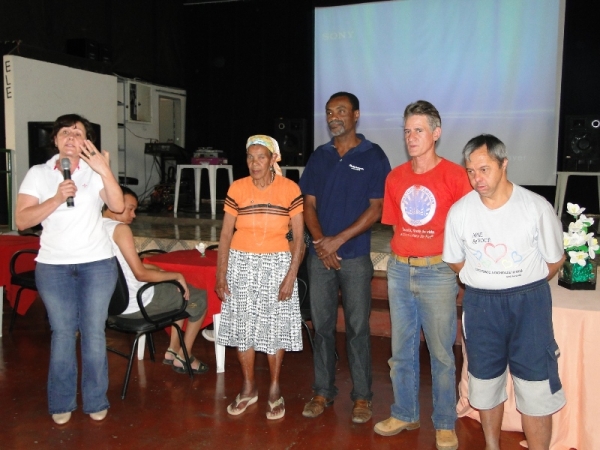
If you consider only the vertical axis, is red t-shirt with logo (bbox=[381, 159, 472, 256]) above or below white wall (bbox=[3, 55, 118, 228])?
below

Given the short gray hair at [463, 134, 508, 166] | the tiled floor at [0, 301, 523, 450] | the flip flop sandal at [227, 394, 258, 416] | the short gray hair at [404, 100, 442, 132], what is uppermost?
the short gray hair at [404, 100, 442, 132]

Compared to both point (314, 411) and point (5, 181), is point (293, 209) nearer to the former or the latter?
point (314, 411)

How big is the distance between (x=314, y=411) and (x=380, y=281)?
1961 millimetres

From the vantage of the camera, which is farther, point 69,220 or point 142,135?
point 142,135

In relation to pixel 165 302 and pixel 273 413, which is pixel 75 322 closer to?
pixel 165 302

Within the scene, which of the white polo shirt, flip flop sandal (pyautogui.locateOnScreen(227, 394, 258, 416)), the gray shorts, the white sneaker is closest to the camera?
the white polo shirt

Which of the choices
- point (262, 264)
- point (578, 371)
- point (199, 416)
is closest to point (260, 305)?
point (262, 264)

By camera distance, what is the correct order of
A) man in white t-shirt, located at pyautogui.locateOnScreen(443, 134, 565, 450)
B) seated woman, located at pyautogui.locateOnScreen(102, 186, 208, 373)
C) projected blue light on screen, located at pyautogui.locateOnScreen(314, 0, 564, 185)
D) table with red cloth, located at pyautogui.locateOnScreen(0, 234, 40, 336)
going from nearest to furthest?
man in white t-shirt, located at pyautogui.locateOnScreen(443, 134, 565, 450) → seated woman, located at pyautogui.locateOnScreen(102, 186, 208, 373) → table with red cloth, located at pyautogui.locateOnScreen(0, 234, 40, 336) → projected blue light on screen, located at pyautogui.locateOnScreen(314, 0, 564, 185)

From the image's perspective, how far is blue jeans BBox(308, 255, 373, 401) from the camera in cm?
285

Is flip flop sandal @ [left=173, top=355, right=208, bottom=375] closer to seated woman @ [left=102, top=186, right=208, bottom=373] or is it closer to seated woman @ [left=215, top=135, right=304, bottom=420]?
seated woman @ [left=102, top=186, right=208, bottom=373]

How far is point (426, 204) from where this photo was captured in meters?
2.55

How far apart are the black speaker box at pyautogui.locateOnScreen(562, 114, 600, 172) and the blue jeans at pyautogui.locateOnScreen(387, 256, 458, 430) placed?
5.03 meters

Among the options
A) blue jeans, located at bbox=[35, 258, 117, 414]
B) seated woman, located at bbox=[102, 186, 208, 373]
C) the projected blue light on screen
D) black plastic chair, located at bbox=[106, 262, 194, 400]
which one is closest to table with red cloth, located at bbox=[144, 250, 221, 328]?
→ seated woman, located at bbox=[102, 186, 208, 373]

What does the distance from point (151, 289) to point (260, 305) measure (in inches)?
34.1
